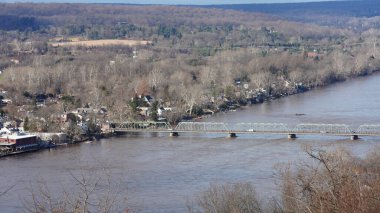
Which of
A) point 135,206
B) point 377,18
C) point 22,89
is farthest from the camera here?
point 377,18

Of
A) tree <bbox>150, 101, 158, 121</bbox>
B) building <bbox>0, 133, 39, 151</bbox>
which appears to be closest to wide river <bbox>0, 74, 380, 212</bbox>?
building <bbox>0, 133, 39, 151</bbox>

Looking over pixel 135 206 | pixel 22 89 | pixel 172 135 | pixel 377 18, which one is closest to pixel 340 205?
pixel 135 206

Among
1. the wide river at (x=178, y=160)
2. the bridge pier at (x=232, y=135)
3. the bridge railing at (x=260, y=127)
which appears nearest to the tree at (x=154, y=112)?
the wide river at (x=178, y=160)

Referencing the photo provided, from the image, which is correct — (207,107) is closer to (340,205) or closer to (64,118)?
(64,118)

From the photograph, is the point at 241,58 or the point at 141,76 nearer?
the point at 141,76

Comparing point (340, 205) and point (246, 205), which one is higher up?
point (340, 205)

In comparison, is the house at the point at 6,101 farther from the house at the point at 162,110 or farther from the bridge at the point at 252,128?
the bridge at the point at 252,128

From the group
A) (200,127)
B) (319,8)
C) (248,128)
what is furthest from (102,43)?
(319,8)
